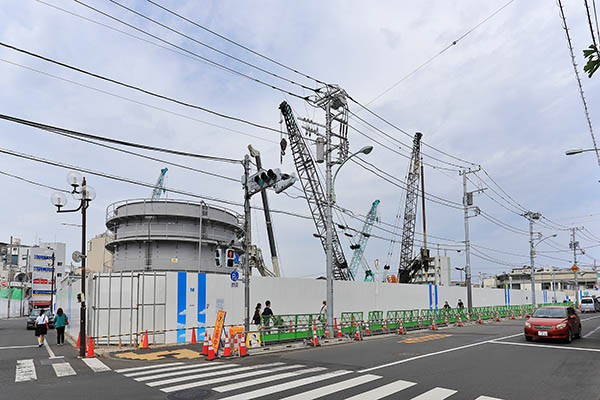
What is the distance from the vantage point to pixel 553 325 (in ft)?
59.2

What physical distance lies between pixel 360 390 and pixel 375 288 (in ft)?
87.7

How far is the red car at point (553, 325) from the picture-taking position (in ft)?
59.0

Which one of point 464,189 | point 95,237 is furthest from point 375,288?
point 95,237

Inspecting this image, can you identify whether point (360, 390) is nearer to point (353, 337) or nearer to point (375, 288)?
point (353, 337)

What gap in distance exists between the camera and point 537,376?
10977 mm

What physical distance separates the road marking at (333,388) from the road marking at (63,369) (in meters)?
7.60

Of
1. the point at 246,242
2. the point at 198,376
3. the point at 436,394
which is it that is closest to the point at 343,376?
the point at 436,394

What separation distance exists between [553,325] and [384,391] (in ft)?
40.9

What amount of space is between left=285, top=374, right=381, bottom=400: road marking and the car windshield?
12.7 m

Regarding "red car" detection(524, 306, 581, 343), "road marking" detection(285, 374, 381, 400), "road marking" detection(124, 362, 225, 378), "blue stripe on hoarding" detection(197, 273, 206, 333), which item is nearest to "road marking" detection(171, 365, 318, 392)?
"road marking" detection(285, 374, 381, 400)

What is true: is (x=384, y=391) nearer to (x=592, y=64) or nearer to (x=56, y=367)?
(x=592, y=64)

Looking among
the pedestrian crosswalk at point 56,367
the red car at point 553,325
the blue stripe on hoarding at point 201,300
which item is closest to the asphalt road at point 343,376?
the pedestrian crosswalk at point 56,367

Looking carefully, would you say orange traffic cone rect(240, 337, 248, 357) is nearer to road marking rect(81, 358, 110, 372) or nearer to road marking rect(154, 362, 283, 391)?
road marking rect(154, 362, 283, 391)

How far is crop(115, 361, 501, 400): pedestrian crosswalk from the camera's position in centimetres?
905
